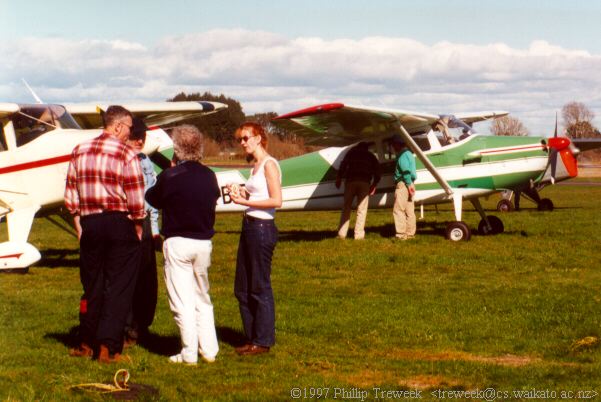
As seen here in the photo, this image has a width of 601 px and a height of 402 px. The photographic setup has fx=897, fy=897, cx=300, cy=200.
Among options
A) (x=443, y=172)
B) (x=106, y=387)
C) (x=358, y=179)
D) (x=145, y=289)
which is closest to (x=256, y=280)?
(x=145, y=289)

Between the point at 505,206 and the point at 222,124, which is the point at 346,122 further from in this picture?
the point at 222,124

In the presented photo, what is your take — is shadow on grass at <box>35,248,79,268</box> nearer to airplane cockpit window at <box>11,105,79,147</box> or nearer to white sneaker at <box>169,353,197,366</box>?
airplane cockpit window at <box>11,105,79,147</box>

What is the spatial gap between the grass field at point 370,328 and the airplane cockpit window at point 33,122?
1.88 meters

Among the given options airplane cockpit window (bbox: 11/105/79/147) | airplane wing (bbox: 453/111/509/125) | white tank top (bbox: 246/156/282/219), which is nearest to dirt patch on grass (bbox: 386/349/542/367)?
white tank top (bbox: 246/156/282/219)

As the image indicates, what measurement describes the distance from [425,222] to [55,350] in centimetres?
1377

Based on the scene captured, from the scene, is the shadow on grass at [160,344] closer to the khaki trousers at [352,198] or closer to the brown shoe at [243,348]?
the brown shoe at [243,348]

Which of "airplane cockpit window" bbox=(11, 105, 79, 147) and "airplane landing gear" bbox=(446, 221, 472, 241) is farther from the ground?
"airplane cockpit window" bbox=(11, 105, 79, 147)

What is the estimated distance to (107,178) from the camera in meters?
6.37

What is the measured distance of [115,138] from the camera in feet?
21.3

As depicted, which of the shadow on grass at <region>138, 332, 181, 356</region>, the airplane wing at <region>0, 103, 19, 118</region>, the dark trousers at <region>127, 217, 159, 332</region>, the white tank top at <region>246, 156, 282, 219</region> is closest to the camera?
the white tank top at <region>246, 156, 282, 219</region>

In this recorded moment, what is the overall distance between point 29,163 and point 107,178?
231 inches

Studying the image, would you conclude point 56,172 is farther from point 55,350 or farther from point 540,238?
point 540,238

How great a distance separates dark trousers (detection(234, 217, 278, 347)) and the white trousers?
46 cm

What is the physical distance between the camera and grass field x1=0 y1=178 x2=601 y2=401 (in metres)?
6.02
